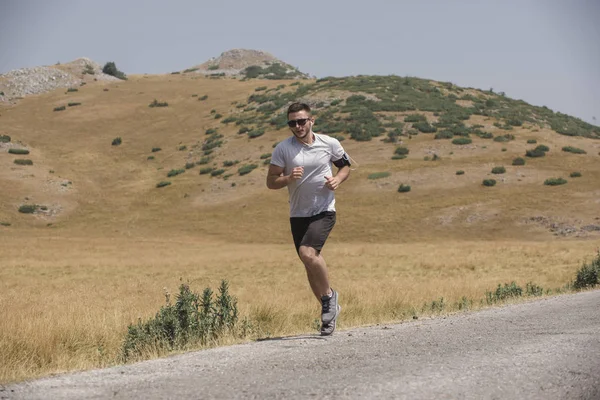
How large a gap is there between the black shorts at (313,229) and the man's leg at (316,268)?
0.07m

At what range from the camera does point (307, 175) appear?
8.12m

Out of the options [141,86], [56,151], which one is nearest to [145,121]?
[56,151]

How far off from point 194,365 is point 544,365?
279 cm

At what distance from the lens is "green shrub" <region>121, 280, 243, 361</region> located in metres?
8.20

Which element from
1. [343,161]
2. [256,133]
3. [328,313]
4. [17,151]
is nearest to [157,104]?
[17,151]

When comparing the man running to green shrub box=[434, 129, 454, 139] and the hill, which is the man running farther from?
green shrub box=[434, 129, 454, 139]

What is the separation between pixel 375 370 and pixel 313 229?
2.56 metres

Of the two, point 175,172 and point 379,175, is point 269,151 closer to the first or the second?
point 175,172

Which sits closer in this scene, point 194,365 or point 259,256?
point 194,365

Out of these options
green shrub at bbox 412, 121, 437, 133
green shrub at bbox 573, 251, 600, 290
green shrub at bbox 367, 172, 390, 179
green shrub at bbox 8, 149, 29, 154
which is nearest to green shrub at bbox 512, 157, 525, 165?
green shrub at bbox 367, 172, 390, 179

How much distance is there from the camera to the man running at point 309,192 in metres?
8.06

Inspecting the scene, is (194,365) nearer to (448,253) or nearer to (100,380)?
(100,380)

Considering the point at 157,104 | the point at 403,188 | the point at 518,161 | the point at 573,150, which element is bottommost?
the point at 403,188

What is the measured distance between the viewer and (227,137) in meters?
84.9
